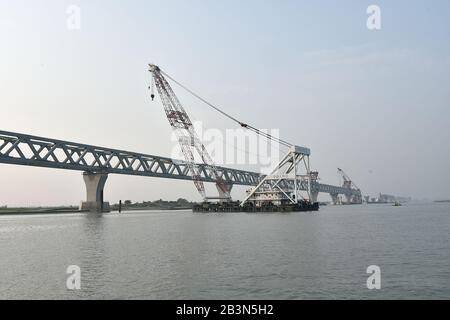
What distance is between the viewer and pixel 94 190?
123188mm

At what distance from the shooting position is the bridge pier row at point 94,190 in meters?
123

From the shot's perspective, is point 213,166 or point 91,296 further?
point 213,166

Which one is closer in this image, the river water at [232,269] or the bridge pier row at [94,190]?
the river water at [232,269]

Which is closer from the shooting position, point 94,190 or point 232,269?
point 232,269

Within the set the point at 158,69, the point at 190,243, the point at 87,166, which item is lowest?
the point at 190,243

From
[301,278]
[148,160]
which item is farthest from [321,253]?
[148,160]

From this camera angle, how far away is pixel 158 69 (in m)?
125

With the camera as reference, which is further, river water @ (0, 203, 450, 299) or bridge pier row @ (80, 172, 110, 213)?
bridge pier row @ (80, 172, 110, 213)

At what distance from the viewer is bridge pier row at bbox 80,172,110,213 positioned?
402 feet
